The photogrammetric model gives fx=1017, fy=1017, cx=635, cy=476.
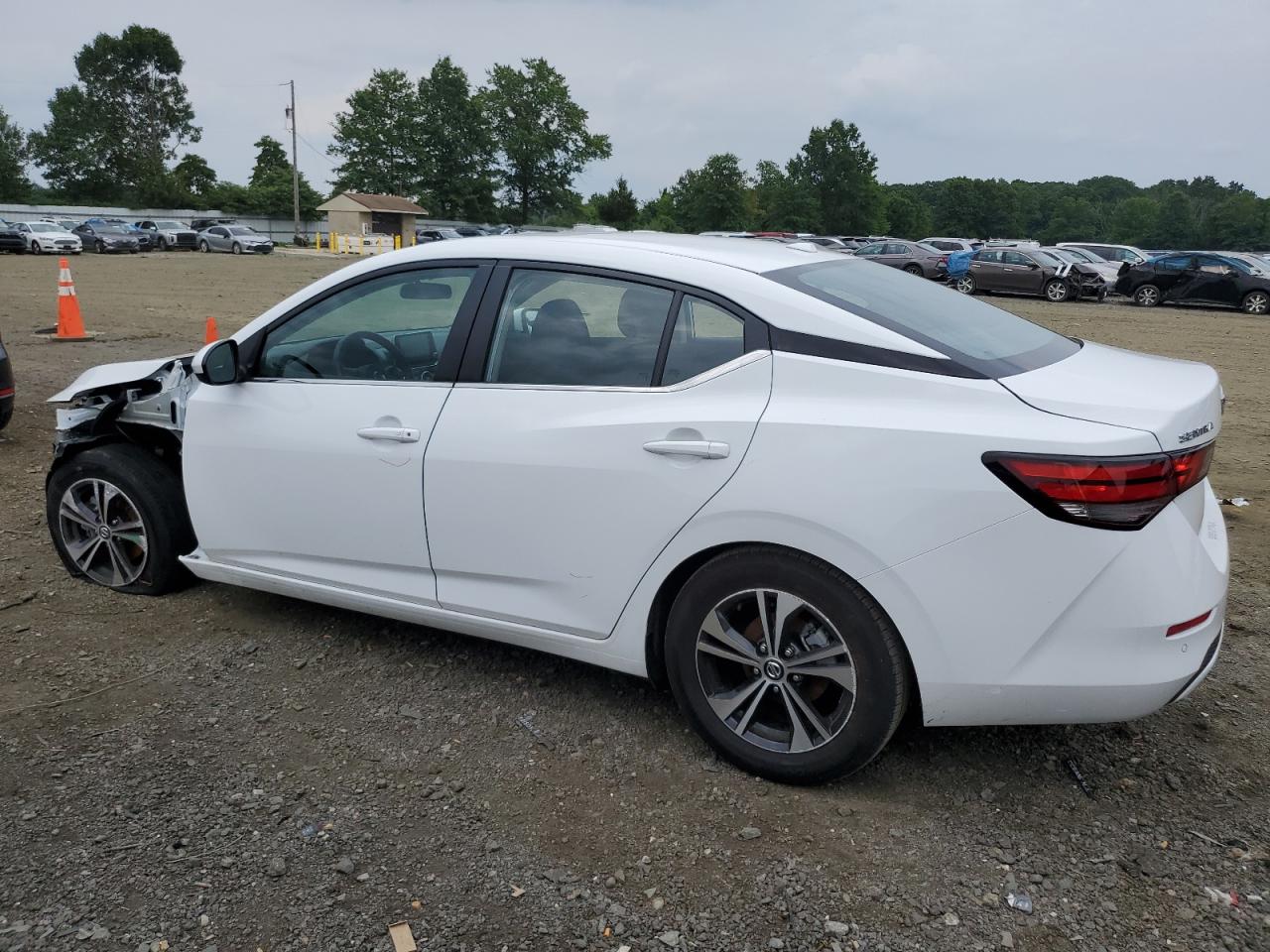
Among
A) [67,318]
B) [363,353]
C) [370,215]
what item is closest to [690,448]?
[363,353]

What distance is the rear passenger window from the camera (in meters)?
3.07

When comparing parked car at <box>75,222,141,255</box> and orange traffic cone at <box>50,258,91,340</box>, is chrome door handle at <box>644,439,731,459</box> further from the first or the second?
parked car at <box>75,222,141,255</box>

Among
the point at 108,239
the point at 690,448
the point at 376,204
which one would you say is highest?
the point at 376,204

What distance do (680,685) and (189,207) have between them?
288 ft

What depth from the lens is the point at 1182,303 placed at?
85.0 ft

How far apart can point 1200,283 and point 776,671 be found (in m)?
26.5

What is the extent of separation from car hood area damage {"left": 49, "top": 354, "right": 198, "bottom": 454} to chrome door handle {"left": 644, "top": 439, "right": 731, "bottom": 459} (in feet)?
7.55

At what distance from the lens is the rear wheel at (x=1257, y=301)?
24172mm

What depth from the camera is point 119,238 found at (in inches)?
1700

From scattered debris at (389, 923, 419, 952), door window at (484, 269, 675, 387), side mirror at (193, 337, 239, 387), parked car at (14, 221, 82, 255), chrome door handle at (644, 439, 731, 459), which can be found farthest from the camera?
parked car at (14, 221, 82, 255)

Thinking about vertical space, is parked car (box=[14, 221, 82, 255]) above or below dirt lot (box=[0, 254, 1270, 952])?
above

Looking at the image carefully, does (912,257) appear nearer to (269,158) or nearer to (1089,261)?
(1089,261)

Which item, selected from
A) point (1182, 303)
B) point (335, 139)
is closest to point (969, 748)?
point (1182, 303)

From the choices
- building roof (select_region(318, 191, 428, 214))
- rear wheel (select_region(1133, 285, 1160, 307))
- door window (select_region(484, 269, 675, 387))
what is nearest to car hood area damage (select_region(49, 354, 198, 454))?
door window (select_region(484, 269, 675, 387))
